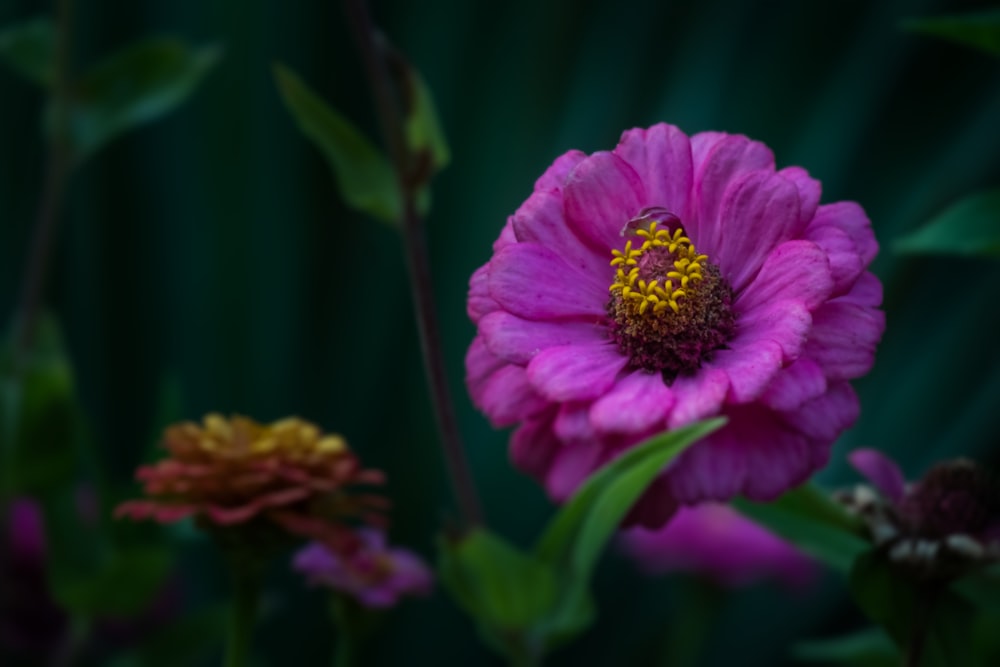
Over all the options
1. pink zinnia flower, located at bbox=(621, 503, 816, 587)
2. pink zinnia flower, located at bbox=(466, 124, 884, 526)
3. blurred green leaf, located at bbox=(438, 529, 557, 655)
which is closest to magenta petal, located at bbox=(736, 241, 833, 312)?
pink zinnia flower, located at bbox=(466, 124, 884, 526)

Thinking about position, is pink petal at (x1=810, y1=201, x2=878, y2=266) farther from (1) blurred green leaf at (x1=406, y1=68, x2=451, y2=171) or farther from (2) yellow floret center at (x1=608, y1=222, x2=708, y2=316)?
(1) blurred green leaf at (x1=406, y1=68, x2=451, y2=171)

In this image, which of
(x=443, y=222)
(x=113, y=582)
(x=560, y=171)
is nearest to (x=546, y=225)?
(x=560, y=171)

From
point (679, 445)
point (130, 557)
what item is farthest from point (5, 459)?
point (679, 445)

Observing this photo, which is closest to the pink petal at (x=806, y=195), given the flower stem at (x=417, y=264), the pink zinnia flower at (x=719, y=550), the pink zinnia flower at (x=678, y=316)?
the pink zinnia flower at (x=678, y=316)

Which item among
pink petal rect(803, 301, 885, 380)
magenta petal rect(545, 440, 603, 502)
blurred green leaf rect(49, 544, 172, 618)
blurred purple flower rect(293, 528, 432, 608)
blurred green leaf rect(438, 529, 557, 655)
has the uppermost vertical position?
pink petal rect(803, 301, 885, 380)

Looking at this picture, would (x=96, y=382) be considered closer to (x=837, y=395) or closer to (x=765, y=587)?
(x=765, y=587)

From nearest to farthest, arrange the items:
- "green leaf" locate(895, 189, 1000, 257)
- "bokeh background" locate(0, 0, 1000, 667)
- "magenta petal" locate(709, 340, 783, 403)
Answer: "magenta petal" locate(709, 340, 783, 403) → "green leaf" locate(895, 189, 1000, 257) → "bokeh background" locate(0, 0, 1000, 667)

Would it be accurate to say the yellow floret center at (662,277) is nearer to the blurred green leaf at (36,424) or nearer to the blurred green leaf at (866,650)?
the blurred green leaf at (866,650)
